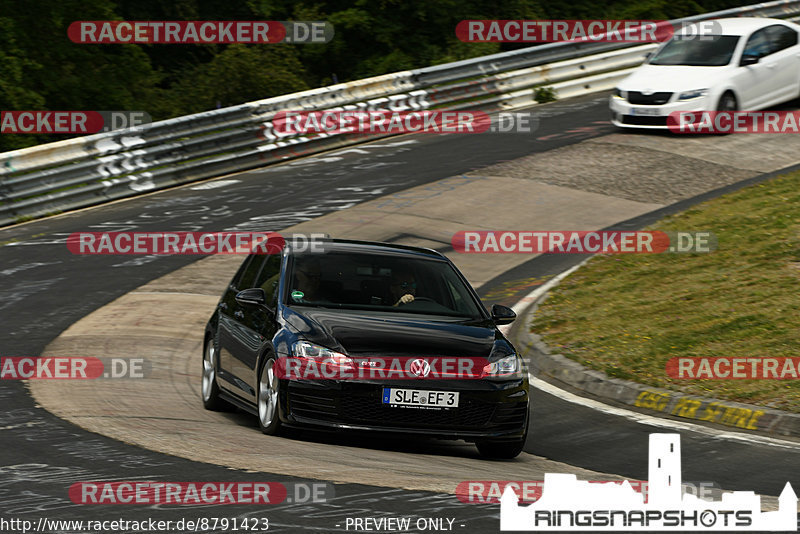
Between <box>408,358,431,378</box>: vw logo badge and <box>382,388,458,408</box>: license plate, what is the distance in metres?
0.11

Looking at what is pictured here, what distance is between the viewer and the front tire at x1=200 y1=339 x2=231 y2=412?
1009 cm

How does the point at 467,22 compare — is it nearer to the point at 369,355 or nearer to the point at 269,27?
the point at 269,27

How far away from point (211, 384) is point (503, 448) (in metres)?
2.74

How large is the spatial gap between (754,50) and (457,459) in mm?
16262

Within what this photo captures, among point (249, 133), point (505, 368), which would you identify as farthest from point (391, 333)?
point (249, 133)

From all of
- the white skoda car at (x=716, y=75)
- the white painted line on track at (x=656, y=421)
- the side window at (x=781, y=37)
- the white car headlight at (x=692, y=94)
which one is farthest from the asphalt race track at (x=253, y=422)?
the side window at (x=781, y=37)

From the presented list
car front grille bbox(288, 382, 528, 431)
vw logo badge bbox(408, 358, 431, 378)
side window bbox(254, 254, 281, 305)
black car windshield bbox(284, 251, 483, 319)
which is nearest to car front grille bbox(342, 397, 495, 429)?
car front grille bbox(288, 382, 528, 431)

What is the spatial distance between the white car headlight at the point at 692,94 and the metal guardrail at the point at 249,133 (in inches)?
185

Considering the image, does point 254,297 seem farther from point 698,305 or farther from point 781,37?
point 781,37

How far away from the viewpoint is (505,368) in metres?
8.57

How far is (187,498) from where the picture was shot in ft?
20.6

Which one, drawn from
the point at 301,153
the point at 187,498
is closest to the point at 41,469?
the point at 187,498

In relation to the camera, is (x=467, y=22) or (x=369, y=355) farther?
(x=467, y=22)

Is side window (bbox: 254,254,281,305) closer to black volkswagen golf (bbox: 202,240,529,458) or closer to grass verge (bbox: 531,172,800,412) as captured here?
black volkswagen golf (bbox: 202,240,529,458)
